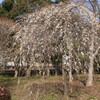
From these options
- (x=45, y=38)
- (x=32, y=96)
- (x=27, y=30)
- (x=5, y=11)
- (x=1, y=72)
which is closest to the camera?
(x=45, y=38)

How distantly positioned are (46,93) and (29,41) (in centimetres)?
229

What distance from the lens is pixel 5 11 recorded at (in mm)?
18734

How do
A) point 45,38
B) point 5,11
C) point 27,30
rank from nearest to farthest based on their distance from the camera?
point 45,38, point 27,30, point 5,11

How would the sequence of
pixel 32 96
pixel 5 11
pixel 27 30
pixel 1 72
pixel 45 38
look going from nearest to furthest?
pixel 45 38
pixel 27 30
pixel 32 96
pixel 5 11
pixel 1 72

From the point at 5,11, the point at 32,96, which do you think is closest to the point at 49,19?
the point at 32,96

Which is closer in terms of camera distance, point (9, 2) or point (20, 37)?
point (20, 37)

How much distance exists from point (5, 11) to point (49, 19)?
45.5 ft

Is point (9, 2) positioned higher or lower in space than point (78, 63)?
higher

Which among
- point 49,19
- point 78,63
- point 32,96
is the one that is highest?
point 49,19

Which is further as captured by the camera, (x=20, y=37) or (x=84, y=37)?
(x=20, y=37)

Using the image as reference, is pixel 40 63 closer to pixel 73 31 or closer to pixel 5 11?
pixel 73 31

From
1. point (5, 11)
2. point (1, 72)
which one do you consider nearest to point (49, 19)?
point (5, 11)

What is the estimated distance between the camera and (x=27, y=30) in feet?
19.4

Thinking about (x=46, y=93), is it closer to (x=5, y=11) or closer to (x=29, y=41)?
(x=29, y=41)
